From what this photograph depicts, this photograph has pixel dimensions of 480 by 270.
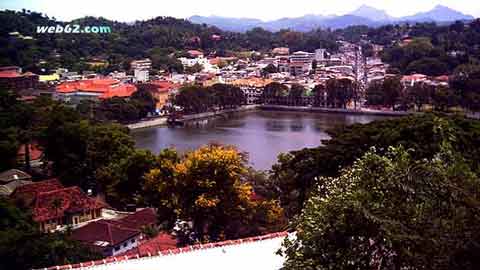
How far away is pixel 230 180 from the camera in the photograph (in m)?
4.08

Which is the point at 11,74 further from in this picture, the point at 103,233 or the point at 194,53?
the point at 103,233

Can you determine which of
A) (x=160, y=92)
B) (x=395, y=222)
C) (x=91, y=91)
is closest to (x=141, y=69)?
(x=160, y=92)

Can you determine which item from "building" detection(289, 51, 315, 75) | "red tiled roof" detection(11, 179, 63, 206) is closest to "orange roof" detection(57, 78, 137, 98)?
"building" detection(289, 51, 315, 75)

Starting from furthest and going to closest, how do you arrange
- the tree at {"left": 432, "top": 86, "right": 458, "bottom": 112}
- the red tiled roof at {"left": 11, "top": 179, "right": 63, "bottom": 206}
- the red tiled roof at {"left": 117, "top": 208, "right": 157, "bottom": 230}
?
the tree at {"left": 432, "top": 86, "right": 458, "bottom": 112} < the red tiled roof at {"left": 11, "top": 179, "right": 63, "bottom": 206} < the red tiled roof at {"left": 117, "top": 208, "right": 157, "bottom": 230}

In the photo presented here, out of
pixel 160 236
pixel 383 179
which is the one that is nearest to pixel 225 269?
pixel 383 179

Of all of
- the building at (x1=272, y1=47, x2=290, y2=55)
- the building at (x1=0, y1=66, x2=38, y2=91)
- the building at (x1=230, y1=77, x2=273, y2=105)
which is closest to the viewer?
the building at (x1=0, y1=66, x2=38, y2=91)

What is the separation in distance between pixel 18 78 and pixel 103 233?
1325 cm

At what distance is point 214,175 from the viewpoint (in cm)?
409

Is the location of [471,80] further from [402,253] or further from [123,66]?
[402,253]

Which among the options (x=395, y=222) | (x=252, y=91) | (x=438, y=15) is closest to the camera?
(x=395, y=222)

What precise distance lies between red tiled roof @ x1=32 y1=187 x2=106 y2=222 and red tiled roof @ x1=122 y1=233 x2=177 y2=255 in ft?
4.17

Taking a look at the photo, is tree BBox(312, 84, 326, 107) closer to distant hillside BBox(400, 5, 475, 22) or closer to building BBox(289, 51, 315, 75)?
building BBox(289, 51, 315, 75)

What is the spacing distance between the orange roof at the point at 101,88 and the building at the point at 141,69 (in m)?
3.41

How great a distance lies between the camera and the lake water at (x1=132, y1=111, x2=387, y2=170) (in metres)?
11.7
